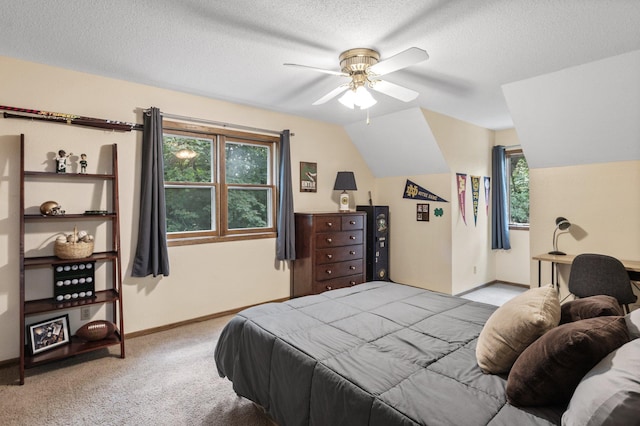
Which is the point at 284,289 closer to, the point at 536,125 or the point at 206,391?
the point at 206,391

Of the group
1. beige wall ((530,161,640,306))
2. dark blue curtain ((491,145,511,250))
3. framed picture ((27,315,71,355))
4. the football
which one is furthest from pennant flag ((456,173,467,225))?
framed picture ((27,315,71,355))

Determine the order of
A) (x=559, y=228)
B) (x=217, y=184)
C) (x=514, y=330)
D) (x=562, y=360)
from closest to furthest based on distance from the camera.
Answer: (x=562, y=360) < (x=514, y=330) < (x=559, y=228) < (x=217, y=184)

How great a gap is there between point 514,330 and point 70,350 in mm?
3157

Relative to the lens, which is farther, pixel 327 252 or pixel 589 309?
pixel 327 252

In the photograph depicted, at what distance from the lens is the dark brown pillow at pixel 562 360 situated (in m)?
1.15

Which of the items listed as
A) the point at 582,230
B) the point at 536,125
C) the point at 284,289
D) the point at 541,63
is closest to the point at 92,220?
the point at 284,289

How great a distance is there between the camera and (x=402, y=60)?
214 centimetres

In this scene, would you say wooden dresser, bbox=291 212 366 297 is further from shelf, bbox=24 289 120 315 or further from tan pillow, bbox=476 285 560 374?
tan pillow, bbox=476 285 560 374

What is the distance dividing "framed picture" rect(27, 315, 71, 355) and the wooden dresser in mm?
2378

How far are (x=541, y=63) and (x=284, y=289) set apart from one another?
3.60 meters

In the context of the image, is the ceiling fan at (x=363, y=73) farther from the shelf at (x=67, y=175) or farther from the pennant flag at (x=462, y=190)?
the pennant flag at (x=462, y=190)

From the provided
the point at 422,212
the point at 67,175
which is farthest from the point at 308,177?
the point at 67,175

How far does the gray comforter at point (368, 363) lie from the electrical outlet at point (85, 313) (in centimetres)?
164

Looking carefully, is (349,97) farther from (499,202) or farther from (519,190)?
(519,190)
